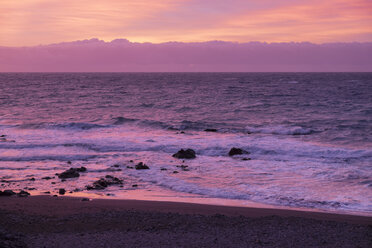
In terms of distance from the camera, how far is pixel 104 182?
1261 centimetres

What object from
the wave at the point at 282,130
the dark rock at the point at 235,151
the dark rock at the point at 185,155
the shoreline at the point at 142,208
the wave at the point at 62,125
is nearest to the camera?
the shoreline at the point at 142,208

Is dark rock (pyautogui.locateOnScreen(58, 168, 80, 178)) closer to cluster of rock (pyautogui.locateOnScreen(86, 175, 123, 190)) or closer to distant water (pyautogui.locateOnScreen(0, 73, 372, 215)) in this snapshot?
distant water (pyautogui.locateOnScreen(0, 73, 372, 215))

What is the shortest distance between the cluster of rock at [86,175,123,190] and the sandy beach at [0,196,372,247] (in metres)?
1.65

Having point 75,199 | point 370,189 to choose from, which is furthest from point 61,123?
point 370,189

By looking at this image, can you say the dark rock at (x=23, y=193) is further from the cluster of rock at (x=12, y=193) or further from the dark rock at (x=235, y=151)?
the dark rock at (x=235, y=151)

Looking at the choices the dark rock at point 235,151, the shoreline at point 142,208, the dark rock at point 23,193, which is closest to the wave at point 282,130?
the dark rock at point 235,151

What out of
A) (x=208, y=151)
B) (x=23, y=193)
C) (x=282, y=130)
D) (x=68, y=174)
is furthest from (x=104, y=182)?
(x=282, y=130)

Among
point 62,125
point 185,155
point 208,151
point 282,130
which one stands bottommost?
point 208,151

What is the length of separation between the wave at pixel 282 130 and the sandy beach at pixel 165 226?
52.2ft

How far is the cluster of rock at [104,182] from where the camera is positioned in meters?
12.2

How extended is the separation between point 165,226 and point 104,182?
15.4 ft

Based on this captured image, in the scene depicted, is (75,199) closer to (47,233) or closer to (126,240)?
(47,233)

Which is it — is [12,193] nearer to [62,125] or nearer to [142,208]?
[142,208]

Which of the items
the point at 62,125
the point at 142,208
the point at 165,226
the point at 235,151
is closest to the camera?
the point at 165,226
